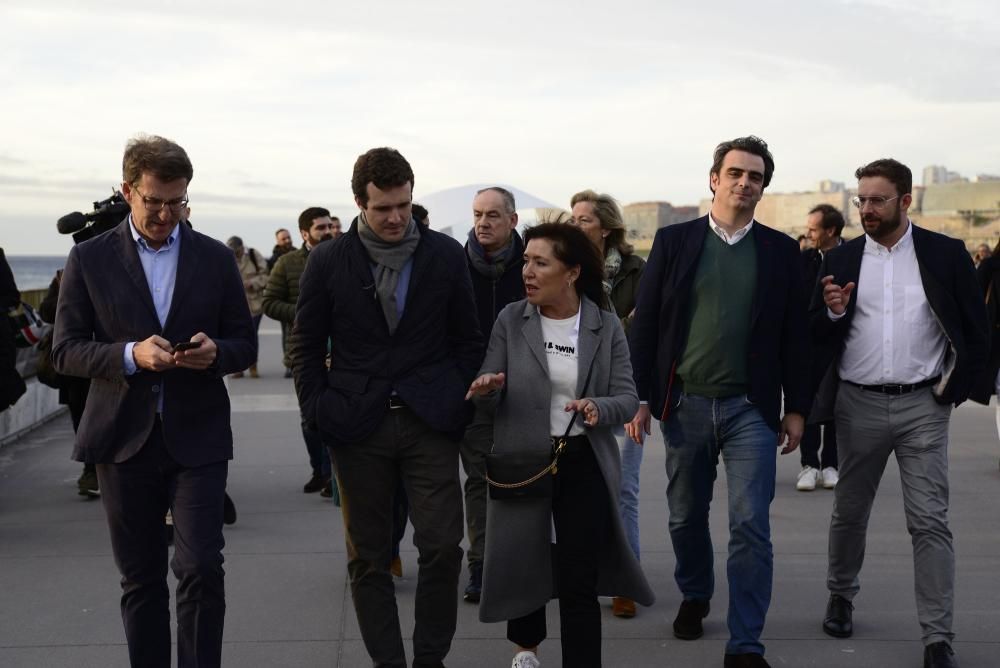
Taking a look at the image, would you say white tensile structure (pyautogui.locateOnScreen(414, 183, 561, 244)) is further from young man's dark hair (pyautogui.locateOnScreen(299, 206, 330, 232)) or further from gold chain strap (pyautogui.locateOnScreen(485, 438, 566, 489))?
gold chain strap (pyautogui.locateOnScreen(485, 438, 566, 489))

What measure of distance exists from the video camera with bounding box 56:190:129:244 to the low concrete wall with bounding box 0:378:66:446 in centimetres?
395

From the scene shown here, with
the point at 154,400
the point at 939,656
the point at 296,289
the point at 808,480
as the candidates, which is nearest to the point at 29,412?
the point at 296,289

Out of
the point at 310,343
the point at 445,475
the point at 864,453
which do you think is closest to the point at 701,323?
the point at 864,453

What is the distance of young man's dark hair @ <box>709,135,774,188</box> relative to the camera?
5.00m

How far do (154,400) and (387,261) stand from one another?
3.19ft

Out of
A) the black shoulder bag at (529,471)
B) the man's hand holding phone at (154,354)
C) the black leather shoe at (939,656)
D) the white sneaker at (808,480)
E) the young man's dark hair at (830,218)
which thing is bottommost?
the white sneaker at (808,480)

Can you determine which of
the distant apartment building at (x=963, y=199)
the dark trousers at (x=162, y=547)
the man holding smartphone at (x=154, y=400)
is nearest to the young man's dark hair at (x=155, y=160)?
the man holding smartphone at (x=154, y=400)

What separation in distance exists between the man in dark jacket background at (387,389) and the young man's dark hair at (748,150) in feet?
4.15

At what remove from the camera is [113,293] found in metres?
4.10

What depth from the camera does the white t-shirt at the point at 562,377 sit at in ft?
14.9

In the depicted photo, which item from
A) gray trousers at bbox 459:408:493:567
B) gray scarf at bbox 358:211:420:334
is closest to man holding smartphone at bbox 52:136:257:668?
gray scarf at bbox 358:211:420:334

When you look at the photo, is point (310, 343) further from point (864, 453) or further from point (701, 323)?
point (864, 453)

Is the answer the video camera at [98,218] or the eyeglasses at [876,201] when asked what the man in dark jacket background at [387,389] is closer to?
the eyeglasses at [876,201]

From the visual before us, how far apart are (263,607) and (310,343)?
1813 millimetres
